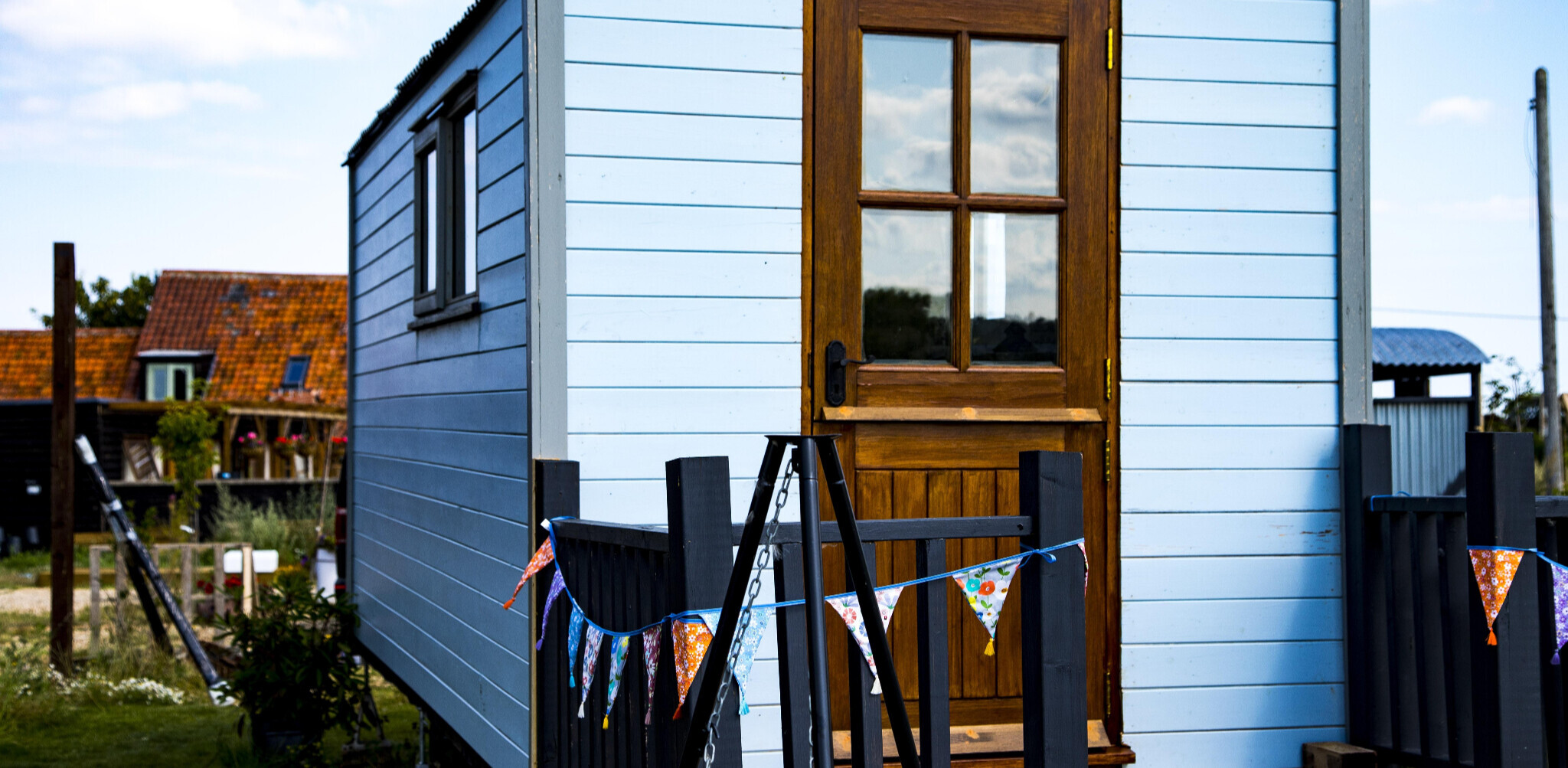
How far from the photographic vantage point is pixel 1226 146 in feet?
13.8

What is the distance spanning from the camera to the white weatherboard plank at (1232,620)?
13.5 ft

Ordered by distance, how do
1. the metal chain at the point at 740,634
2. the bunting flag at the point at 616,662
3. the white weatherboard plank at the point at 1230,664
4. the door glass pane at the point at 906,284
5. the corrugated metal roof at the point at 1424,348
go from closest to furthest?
1. the metal chain at the point at 740,634
2. the bunting flag at the point at 616,662
3. the door glass pane at the point at 906,284
4. the white weatherboard plank at the point at 1230,664
5. the corrugated metal roof at the point at 1424,348

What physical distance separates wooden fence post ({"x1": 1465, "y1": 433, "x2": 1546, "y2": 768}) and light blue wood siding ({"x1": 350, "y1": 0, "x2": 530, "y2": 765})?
110 inches

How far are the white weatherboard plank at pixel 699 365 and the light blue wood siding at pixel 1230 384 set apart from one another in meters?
1.17

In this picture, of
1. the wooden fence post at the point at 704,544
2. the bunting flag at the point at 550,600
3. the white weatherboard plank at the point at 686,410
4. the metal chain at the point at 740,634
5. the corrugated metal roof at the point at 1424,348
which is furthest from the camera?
the corrugated metal roof at the point at 1424,348

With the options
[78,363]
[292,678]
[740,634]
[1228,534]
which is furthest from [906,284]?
[78,363]

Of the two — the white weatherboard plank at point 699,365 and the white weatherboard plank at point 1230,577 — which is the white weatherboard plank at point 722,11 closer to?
the white weatherboard plank at point 699,365

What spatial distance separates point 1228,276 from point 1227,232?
0.15m

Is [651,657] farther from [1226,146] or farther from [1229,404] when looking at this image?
[1226,146]

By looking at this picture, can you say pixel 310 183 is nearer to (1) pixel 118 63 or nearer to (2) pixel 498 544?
(1) pixel 118 63

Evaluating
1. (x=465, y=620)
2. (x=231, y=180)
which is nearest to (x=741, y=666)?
(x=465, y=620)

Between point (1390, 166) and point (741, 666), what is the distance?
1411 inches

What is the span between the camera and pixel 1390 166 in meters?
33.5

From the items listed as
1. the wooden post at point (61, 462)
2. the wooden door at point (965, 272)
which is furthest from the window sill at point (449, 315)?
the wooden post at point (61, 462)
